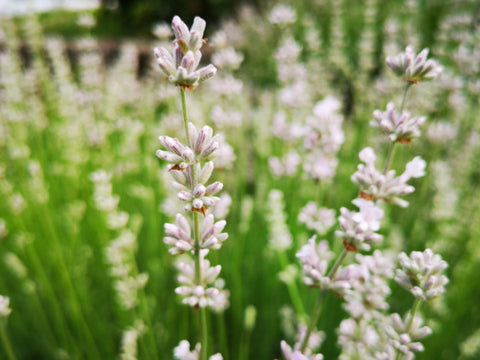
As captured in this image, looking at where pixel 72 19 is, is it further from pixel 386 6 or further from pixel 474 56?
pixel 474 56

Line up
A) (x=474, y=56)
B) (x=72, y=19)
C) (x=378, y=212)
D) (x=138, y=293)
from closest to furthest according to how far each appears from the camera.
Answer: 1. (x=378, y=212)
2. (x=138, y=293)
3. (x=474, y=56)
4. (x=72, y=19)

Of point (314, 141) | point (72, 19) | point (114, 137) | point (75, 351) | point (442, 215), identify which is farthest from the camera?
point (72, 19)

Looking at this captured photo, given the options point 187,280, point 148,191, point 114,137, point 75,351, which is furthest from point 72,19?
point 187,280

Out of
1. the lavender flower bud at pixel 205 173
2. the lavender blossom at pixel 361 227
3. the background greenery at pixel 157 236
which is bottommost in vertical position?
the background greenery at pixel 157 236

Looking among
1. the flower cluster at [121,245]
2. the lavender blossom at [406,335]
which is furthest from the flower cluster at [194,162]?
the flower cluster at [121,245]

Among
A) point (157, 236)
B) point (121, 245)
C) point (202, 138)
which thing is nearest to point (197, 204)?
point (202, 138)

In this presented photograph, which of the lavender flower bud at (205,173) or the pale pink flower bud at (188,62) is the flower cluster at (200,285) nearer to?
the lavender flower bud at (205,173)

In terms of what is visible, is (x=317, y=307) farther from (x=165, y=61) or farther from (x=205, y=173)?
(x=165, y=61)

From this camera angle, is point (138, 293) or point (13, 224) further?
point (13, 224)
